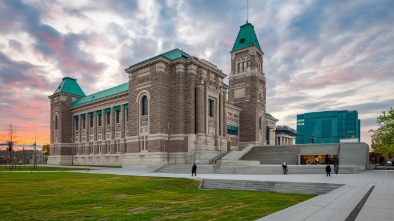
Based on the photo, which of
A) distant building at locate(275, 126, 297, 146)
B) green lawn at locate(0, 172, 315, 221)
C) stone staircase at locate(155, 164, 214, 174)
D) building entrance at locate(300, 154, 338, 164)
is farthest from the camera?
distant building at locate(275, 126, 297, 146)

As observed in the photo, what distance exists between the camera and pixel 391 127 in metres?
43.1

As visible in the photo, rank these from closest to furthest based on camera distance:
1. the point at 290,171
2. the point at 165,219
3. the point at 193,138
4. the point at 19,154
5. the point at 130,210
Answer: the point at 165,219, the point at 130,210, the point at 290,171, the point at 193,138, the point at 19,154

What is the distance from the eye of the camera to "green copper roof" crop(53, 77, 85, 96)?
79.3 m

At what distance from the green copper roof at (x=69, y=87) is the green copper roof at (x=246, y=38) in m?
47.0

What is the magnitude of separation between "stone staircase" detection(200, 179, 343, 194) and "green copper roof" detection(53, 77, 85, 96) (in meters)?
68.8

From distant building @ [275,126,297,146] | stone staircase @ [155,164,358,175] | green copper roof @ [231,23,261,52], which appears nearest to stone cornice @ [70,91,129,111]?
stone staircase @ [155,164,358,175]

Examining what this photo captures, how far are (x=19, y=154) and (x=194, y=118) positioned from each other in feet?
374

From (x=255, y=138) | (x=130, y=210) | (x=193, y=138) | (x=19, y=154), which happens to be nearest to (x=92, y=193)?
(x=130, y=210)

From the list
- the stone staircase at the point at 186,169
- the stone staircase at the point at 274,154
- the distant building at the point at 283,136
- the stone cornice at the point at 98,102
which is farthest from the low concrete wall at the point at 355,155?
the distant building at the point at 283,136

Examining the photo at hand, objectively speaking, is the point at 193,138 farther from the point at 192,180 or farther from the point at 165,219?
the point at 165,219

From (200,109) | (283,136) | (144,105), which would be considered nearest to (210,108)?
(200,109)

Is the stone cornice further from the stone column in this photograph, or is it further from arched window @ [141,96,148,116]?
the stone column

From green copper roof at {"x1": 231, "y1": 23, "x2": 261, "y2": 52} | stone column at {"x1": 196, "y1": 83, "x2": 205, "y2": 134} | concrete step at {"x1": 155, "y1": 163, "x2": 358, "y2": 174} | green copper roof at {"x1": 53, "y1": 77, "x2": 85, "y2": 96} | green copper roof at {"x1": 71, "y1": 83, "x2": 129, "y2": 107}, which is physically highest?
green copper roof at {"x1": 231, "y1": 23, "x2": 261, "y2": 52}

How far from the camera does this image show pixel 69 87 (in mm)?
80375
